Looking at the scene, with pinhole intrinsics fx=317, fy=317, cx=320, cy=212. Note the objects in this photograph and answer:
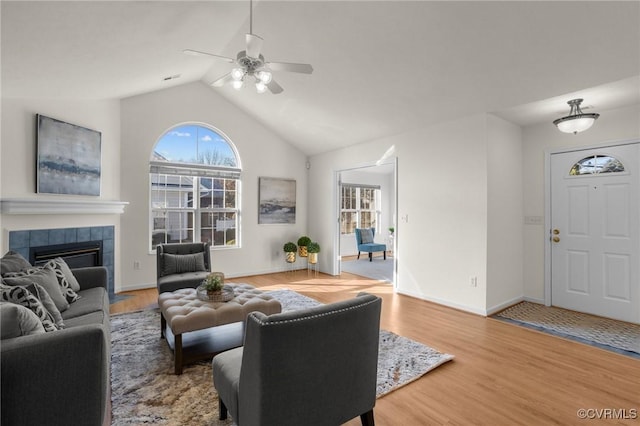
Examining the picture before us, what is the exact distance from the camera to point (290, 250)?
642cm

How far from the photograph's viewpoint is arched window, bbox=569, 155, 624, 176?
12.2ft

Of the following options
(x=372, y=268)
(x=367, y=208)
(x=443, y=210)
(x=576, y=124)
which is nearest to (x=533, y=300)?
(x=443, y=210)

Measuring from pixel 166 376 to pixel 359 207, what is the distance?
7388 millimetres

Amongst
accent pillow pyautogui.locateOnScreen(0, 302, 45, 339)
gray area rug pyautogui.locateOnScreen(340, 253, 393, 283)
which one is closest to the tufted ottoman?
accent pillow pyautogui.locateOnScreen(0, 302, 45, 339)

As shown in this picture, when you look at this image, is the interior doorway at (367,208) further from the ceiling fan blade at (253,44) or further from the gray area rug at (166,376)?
the ceiling fan blade at (253,44)

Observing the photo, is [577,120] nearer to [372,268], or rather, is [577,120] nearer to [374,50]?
[374,50]

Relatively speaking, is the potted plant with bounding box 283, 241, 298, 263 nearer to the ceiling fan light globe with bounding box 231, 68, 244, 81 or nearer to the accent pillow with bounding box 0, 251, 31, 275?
the ceiling fan light globe with bounding box 231, 68, 244, 81

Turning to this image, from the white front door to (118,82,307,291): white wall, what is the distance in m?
4.52

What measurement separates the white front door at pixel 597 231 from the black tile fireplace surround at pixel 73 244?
6228 millimetres

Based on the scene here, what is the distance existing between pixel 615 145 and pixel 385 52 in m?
2.92

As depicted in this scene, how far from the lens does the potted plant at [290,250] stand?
6.42 metres

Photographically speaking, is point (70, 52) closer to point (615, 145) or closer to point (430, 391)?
point (430, 391)

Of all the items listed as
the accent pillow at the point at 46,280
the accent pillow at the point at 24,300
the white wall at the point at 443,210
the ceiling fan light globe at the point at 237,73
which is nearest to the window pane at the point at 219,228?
the white wall at the point at 443,210

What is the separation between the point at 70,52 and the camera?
9.14 feet
